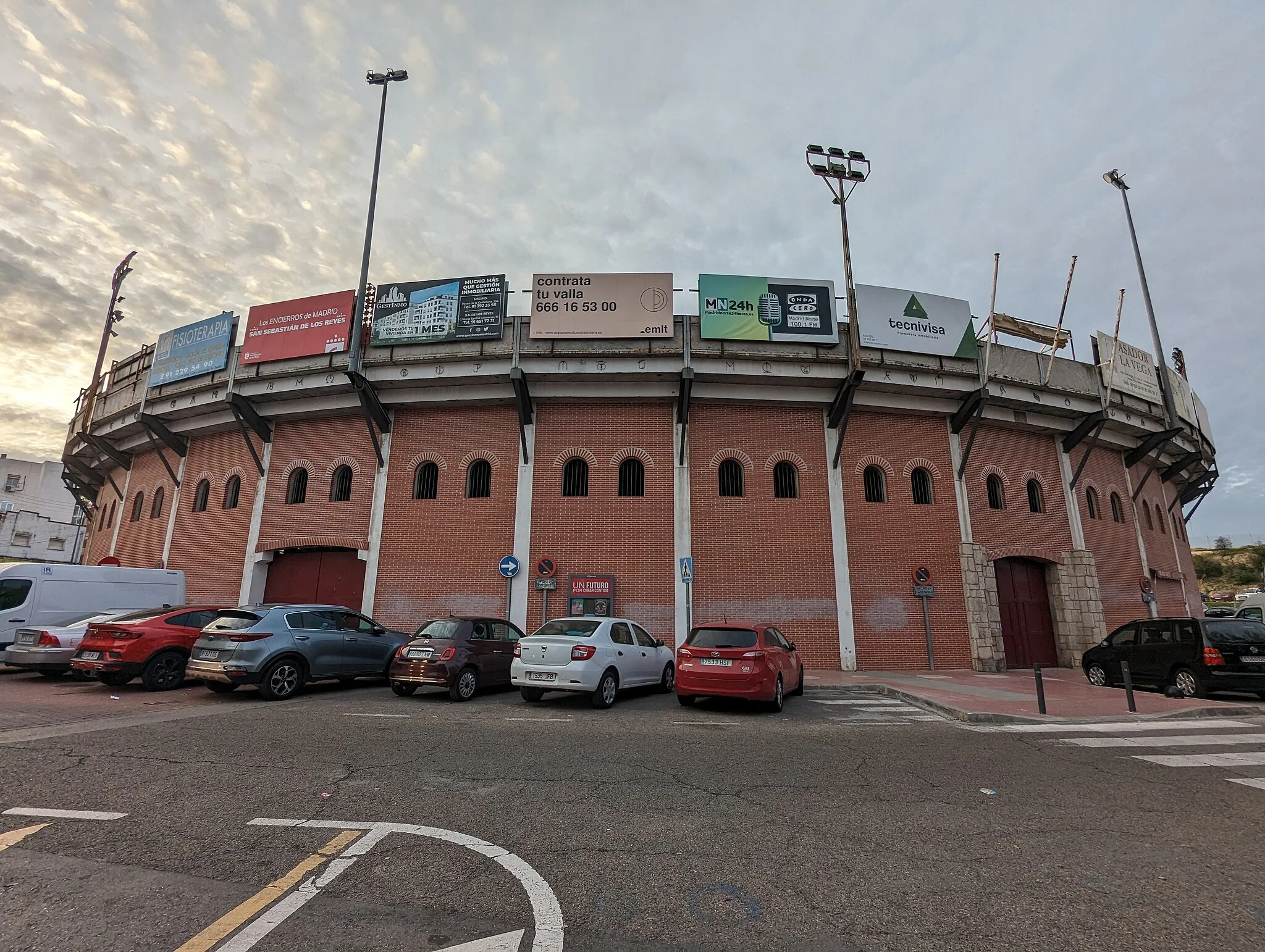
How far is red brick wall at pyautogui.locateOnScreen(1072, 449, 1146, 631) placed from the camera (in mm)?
19875

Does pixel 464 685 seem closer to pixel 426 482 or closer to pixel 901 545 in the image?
pixel 426 482

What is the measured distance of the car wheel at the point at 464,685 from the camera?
10.6 meters

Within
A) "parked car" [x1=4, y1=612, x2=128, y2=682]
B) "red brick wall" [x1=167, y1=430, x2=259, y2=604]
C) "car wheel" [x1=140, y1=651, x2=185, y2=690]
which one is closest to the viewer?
"car wheel" [x1=140, y1=651, x2=185, y2=690]

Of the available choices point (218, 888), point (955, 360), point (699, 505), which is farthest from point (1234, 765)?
point (955, 360)

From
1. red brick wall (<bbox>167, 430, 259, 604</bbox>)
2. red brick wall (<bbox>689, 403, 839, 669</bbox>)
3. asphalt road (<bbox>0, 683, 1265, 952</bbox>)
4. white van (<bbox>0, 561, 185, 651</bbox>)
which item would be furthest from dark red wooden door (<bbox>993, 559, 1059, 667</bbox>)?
red brick wall (<bbox>167, 430, 259, 604</bbox>)

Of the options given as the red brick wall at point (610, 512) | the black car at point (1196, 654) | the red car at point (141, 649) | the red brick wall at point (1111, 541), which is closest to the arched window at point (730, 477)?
the red brick wall at point (610, 512)

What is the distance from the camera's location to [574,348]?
55.9ft

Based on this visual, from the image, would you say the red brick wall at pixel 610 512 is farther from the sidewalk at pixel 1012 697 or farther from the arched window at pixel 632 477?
the sidewalk at pixel 1012 697

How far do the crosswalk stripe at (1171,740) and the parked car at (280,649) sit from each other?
454 inches

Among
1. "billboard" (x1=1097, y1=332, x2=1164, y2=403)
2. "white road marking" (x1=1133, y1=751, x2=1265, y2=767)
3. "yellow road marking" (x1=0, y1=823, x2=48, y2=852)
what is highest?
"billboard" (x1=1097, y1=332, x2=1164, y2=403)

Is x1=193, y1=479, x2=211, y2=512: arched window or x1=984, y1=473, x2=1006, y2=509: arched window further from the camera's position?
x1=193, y1=479, x2=211, y2=512: arched window

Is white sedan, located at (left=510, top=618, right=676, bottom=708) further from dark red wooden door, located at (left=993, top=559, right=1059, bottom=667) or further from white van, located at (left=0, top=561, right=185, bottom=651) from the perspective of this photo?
dark red wooden door, located at (left=993, top=559, right=1059, bottom=667)

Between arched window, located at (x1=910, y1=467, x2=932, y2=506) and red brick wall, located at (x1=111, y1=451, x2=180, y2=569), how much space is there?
2508cm

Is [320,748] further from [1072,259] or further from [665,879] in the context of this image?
[1072,259]
